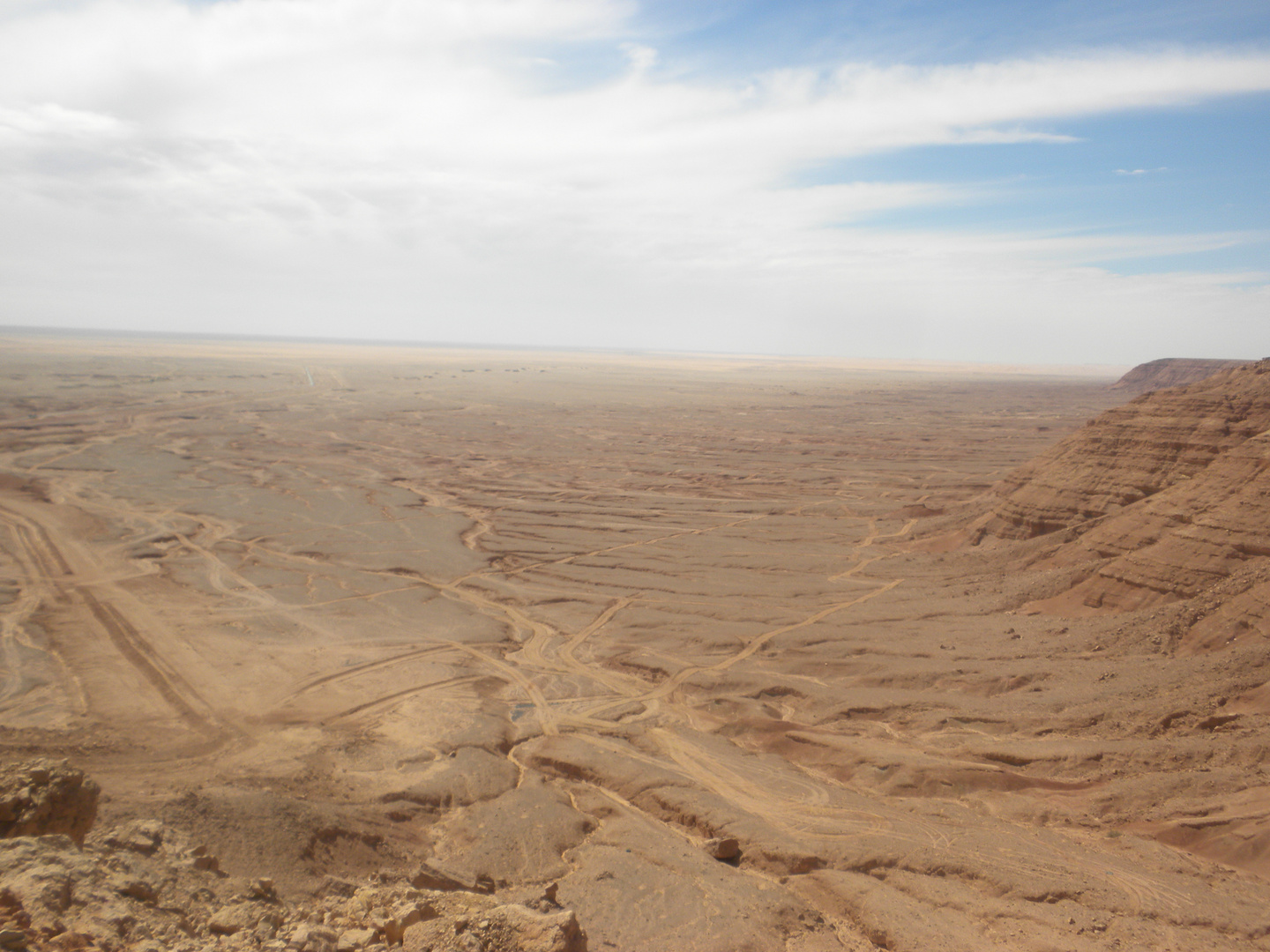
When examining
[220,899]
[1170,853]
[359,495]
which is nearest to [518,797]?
[220,899]

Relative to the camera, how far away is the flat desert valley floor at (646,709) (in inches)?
370

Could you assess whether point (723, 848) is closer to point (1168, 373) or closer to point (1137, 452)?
point (1137, 452)

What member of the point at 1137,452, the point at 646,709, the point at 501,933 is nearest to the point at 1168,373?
the point at 1137,452

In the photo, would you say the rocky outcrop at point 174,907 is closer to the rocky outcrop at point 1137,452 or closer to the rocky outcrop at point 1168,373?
the rocky outcrop at point 1137,452

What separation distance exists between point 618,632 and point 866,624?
6670 millimetres

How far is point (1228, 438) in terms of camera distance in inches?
834

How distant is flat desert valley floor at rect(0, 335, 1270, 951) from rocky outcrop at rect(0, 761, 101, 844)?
1507 millimetres

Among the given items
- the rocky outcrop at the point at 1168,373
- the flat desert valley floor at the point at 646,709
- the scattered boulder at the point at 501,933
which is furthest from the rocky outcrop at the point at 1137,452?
the rocky outcrop at the point at 1168,373

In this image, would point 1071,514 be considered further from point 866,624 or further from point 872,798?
point 872,798

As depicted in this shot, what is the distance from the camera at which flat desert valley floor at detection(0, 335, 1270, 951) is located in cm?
941

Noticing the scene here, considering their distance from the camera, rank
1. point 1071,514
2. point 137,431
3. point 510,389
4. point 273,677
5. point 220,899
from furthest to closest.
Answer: point 510,389, point 137,431, point 1071,514, point 273,677, point 220,899

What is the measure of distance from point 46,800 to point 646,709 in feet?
35.1

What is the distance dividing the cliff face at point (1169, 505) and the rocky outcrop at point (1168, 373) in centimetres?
9960

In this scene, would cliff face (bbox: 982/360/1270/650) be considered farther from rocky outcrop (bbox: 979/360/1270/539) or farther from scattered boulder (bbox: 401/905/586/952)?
scattered boulder (bbox: 401/905/586/952)
